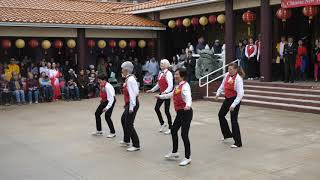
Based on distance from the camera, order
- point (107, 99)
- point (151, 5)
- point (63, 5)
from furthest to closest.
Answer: point (63, 5), point (151, 5), point (107, 99)

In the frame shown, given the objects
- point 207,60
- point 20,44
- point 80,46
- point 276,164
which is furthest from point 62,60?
point 276,164

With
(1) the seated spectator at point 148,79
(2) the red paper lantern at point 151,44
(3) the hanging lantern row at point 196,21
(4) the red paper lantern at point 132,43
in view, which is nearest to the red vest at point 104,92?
(3) the hanging lantern row at point 196,21

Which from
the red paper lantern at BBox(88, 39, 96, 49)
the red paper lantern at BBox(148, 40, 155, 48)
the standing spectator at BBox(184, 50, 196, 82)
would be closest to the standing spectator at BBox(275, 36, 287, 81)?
the standing spectator at BBox(184, 50, 196, 82)

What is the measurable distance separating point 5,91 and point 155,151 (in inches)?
368

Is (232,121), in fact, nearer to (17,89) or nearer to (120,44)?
(17,89)

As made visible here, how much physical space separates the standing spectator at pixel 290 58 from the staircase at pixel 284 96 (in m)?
0.42

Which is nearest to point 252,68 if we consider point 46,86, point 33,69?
point 46,86

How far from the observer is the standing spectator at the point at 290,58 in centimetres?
1445

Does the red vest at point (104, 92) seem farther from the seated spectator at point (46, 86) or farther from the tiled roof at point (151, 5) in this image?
the tiled roof at point (151, 5)

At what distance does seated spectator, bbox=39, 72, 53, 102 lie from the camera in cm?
1617

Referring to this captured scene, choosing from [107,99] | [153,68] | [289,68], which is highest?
[153,68]

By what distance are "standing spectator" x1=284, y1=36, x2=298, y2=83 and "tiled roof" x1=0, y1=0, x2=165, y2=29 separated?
7.50 m

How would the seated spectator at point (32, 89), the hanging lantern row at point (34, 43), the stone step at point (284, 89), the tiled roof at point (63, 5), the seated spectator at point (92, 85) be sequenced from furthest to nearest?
the tiled roof at point (63, 5)
the seated spectator at point (92, 85)
the hanging lantern row at point (34, 43)
the seated spectator at point (32, 89)
the stone step at point (284, 89)

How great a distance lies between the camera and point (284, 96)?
1341 cm
